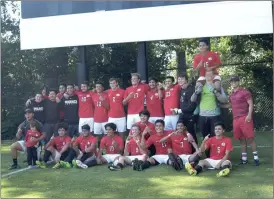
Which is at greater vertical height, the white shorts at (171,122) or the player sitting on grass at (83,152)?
the white shorts at (171,122)

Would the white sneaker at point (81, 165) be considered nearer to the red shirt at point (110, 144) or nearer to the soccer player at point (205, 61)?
the red shirt at point (110, 144)

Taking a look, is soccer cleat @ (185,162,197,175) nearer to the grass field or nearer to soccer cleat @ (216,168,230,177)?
the grass field

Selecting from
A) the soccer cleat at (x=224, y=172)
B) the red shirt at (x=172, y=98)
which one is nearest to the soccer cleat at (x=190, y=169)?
the soccer cleat at (x=224, y=172)

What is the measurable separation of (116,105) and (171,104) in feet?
3.73

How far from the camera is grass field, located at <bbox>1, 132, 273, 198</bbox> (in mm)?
4633

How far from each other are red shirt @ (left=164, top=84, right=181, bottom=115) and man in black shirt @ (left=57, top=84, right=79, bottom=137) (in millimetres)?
1934

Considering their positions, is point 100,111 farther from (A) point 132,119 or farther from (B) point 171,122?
(B) point 171,122

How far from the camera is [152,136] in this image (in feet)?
21.2

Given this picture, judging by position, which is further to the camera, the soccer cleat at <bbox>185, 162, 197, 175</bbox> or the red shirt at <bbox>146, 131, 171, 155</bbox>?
the red shirt at <bbox>146, 131, 171, 155</bbox>

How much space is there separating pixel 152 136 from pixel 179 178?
1.26 meters

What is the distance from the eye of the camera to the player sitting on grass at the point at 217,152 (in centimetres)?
558

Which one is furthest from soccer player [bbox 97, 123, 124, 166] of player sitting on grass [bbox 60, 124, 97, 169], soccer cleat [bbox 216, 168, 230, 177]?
soccer cleat [bbox 216, 168, 230, 177]

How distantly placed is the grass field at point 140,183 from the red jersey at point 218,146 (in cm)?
30

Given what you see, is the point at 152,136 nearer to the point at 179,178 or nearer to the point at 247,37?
the point at 179,178
